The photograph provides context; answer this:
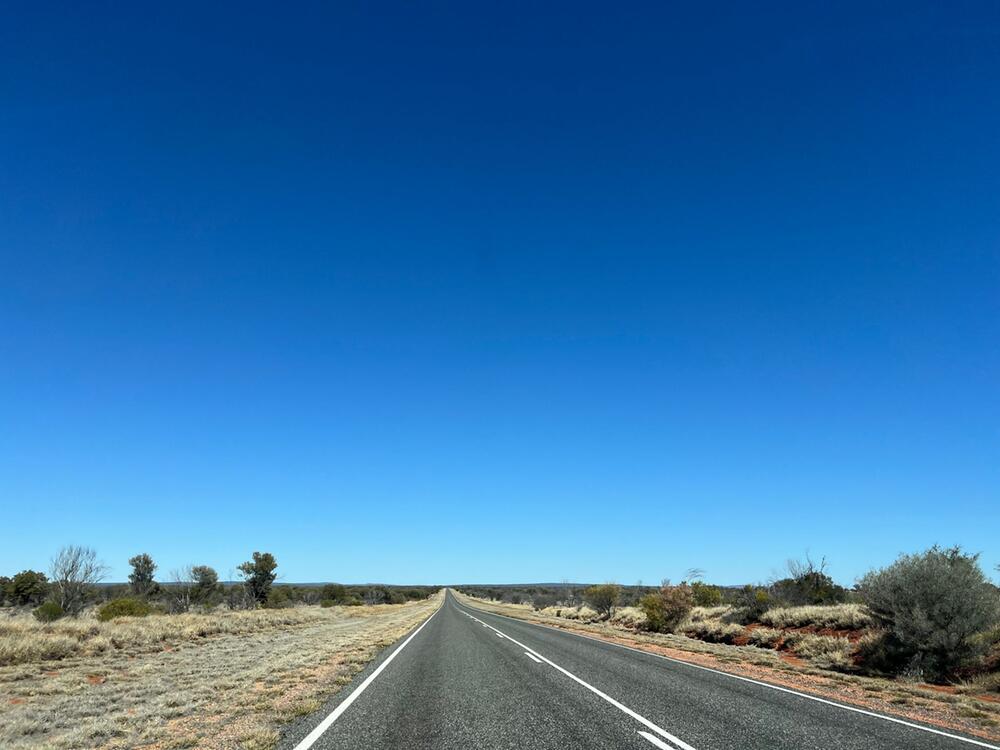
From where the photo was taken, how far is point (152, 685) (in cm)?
1464

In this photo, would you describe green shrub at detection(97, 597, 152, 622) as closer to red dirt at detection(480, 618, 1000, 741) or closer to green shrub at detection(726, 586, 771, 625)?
red dirt at detection(480, 618, 1000, 741)

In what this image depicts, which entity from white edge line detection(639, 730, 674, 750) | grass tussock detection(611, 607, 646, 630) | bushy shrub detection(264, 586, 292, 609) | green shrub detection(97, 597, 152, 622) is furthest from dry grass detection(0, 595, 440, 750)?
bushy shrub detection(264, 586, 292, 609)

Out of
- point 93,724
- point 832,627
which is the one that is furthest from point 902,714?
point 832,627

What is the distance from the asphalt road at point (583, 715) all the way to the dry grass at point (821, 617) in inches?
476

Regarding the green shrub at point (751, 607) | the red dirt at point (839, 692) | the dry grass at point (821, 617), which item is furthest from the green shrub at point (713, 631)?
the red dirt at point (839, 692)

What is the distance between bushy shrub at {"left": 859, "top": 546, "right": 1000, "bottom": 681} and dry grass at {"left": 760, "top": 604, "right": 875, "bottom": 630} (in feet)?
14.8

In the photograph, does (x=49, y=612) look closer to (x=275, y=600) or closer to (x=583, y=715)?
(x=583, y=715)

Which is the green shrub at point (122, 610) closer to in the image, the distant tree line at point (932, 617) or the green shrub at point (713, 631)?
the green shrub at point (713, 631)

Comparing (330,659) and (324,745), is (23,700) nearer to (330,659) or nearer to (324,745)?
(330,659)

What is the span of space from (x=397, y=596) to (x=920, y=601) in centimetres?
13577

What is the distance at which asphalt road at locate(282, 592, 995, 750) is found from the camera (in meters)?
7.83

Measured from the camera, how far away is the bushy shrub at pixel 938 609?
1648cm

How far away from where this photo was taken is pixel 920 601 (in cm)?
1734

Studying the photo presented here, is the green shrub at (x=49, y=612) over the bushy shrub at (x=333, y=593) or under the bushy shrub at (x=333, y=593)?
over
